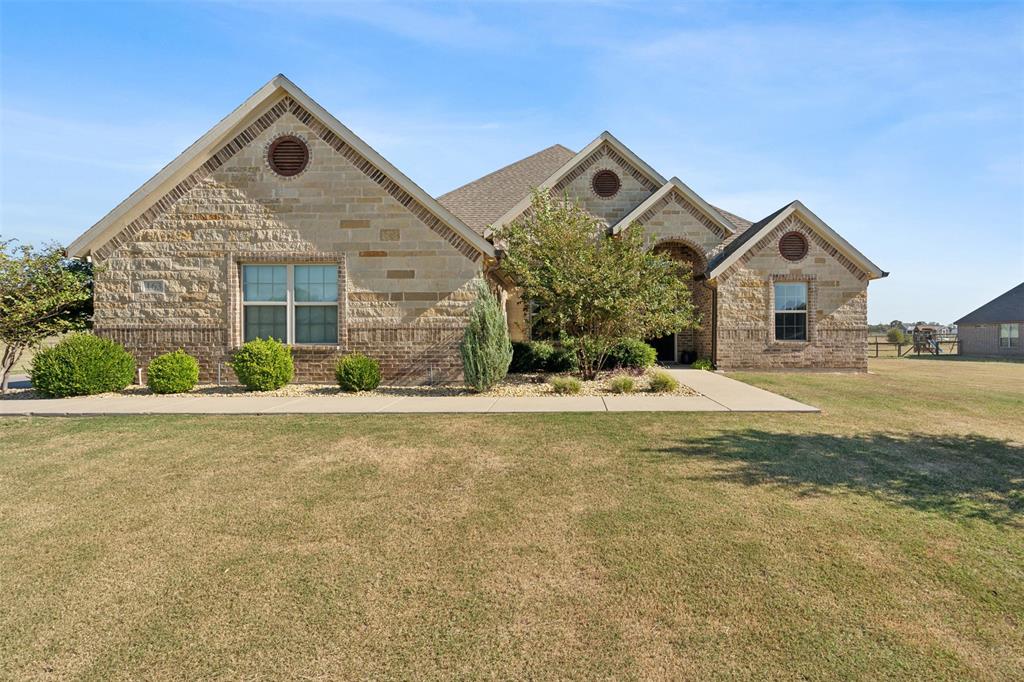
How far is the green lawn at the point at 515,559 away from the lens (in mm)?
2668

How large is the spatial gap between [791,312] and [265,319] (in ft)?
55.4

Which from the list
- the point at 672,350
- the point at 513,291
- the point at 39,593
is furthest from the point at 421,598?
the point at 672,350

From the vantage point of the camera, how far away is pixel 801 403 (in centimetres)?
988

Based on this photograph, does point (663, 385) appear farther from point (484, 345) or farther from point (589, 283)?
point (484, 345)

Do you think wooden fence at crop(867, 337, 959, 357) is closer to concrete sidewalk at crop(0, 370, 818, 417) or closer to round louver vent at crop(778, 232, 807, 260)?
round louver vent at crop(778, 232, 807, 260)

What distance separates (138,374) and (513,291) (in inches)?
442

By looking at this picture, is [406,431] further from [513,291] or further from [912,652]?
[513,291]

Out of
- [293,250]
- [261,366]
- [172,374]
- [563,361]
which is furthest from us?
[563,361]

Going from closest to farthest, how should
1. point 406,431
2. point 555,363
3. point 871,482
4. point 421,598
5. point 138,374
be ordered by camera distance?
point 421,598 < point 871,482 < point 406,431 < point 138,374 < point 555,363

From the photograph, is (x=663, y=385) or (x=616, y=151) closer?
(x=663, y=385)

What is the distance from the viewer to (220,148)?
12844 millimetres

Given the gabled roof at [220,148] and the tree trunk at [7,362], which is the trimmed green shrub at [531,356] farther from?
the tree trunk at [7,362]

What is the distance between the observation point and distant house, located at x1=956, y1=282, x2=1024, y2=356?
110ft

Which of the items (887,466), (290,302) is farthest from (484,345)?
(887,466)
